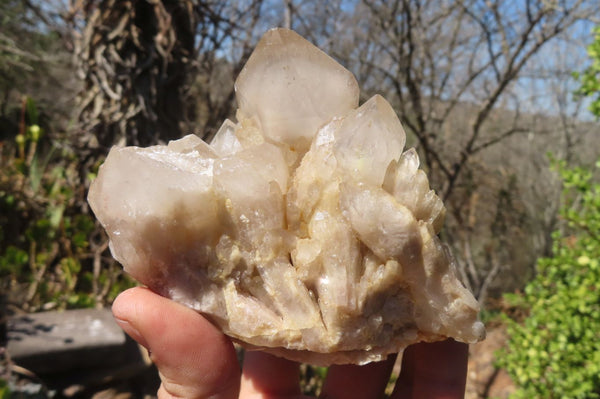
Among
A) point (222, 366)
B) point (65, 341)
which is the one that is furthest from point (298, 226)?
point (65, 341)

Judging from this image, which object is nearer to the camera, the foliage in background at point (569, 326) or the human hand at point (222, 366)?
the human hand at point (222, 366)

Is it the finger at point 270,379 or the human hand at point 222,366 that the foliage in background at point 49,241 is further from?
the human hand at point 222,366

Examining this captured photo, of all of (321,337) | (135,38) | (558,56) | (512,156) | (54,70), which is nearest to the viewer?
(321,337)

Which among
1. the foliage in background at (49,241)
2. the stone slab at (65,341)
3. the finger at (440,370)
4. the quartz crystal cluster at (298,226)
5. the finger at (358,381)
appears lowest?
the stone slab at (65,341)

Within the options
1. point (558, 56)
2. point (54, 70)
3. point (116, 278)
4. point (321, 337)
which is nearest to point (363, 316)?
point (321, 337)

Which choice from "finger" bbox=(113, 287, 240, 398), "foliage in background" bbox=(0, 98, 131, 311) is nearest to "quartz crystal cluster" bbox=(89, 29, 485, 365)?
"finger" bbox=(113, 287, 240, 398)

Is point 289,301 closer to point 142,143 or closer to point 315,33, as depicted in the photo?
point 142,143

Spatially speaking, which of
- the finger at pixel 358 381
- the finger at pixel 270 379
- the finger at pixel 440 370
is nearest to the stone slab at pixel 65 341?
the finger at pixel 270 379
